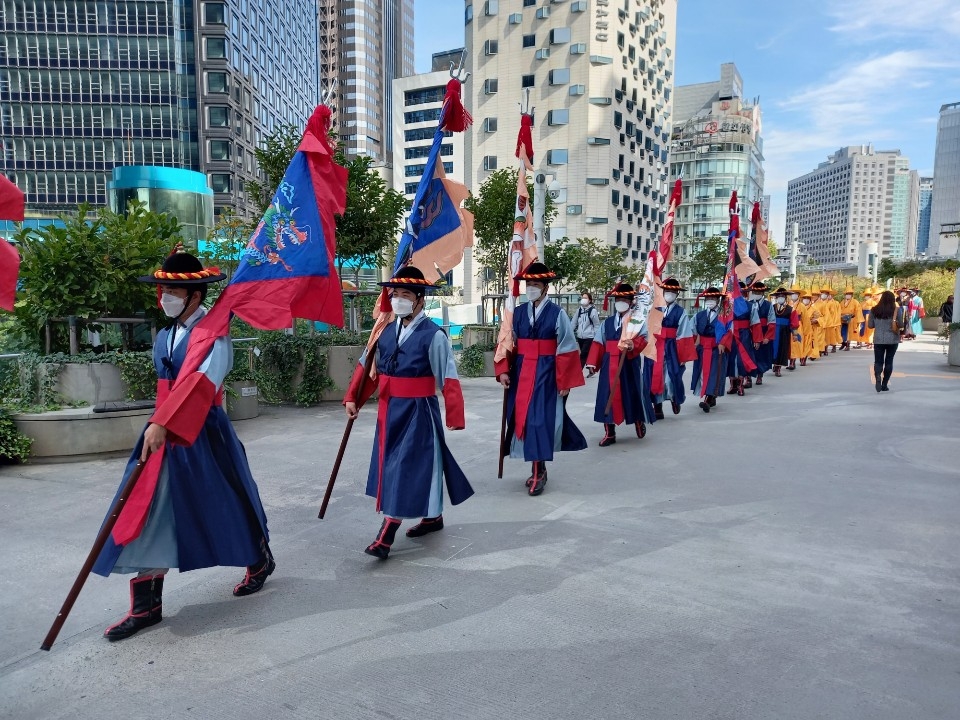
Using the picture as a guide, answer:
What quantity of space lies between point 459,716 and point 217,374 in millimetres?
1918

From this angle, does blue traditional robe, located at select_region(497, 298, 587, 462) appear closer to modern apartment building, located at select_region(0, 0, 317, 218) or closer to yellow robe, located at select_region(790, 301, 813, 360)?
yellow robe, located at select_region(790, 301, 813, 360)

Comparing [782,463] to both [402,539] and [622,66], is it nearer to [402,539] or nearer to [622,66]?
[402,539]

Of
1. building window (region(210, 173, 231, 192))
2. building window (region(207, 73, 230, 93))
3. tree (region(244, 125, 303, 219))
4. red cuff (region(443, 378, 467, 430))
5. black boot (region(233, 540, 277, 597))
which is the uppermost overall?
building window (region(207, 73, 230, 93))

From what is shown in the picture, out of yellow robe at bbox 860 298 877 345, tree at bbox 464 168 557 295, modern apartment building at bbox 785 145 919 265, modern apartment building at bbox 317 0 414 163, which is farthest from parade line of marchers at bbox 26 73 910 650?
modern apartment building at bbox 785 145 919 265

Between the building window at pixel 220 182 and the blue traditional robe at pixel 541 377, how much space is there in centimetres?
6511

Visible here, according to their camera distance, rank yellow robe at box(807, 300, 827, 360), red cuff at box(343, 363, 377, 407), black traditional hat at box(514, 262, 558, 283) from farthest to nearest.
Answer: yellow robe at box(807, 300, 827, 360) → black traditional hat at box(514, 262, 558, 283) → red cuff at box(343, 363, 377, 407)

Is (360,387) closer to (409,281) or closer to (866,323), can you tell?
(409,281)

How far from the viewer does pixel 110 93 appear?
6353 cm

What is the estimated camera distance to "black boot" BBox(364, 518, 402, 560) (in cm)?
427

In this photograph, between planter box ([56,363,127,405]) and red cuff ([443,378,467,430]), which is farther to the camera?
planter box ([56,363,127,405])

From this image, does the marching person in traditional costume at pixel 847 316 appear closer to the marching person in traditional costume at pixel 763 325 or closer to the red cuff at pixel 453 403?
the marching person in traditional costume at pixel 763 325

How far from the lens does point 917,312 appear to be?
26.7 meters

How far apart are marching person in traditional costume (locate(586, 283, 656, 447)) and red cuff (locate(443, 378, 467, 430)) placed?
3.37 meters

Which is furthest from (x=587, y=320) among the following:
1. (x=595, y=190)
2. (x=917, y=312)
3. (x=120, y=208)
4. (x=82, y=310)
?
(x=595, y=190)
